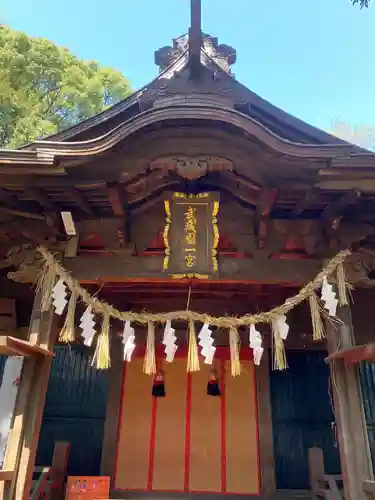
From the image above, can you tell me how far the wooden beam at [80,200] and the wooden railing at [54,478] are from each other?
12.4 ft

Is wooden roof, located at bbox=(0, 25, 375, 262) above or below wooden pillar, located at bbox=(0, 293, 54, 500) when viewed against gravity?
above

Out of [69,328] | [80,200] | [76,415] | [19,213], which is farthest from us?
[76,415]

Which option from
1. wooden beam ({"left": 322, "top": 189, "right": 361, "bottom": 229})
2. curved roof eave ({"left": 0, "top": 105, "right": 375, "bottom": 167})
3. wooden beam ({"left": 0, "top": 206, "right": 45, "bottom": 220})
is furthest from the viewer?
wooden beam ({"left": 0, "top": 206, "right": 45, "bottom": 220})

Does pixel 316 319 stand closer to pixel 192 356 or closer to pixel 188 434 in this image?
pixel 192 356

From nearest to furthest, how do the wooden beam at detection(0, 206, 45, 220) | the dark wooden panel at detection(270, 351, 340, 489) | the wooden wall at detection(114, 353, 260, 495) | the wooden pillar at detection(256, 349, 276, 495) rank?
the wooden beam at detection(0, 206, 45, 220) → the wooden pillar at detection(256, 349, 276, 495) → the wooden wall at detection(114, 353, 260, 495) → the dark wooden panel at detection(270, 351, 340, 489)

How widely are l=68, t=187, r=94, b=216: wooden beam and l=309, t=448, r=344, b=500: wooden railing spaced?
4.87m

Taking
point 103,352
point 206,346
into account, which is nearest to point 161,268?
point 206,346

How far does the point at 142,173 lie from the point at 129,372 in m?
4.28

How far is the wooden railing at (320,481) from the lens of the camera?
5.87 m

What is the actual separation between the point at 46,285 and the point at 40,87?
49.6 ft

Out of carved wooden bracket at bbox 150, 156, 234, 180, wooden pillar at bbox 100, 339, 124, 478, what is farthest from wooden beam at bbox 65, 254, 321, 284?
wooden pillar at bbox 100, 339, 124, 478

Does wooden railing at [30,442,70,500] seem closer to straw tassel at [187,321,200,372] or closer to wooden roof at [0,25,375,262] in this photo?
straw tassel at [187,321,200,372]

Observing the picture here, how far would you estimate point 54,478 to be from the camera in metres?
6.55

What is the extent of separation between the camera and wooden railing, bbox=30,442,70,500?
5975 millimetres
